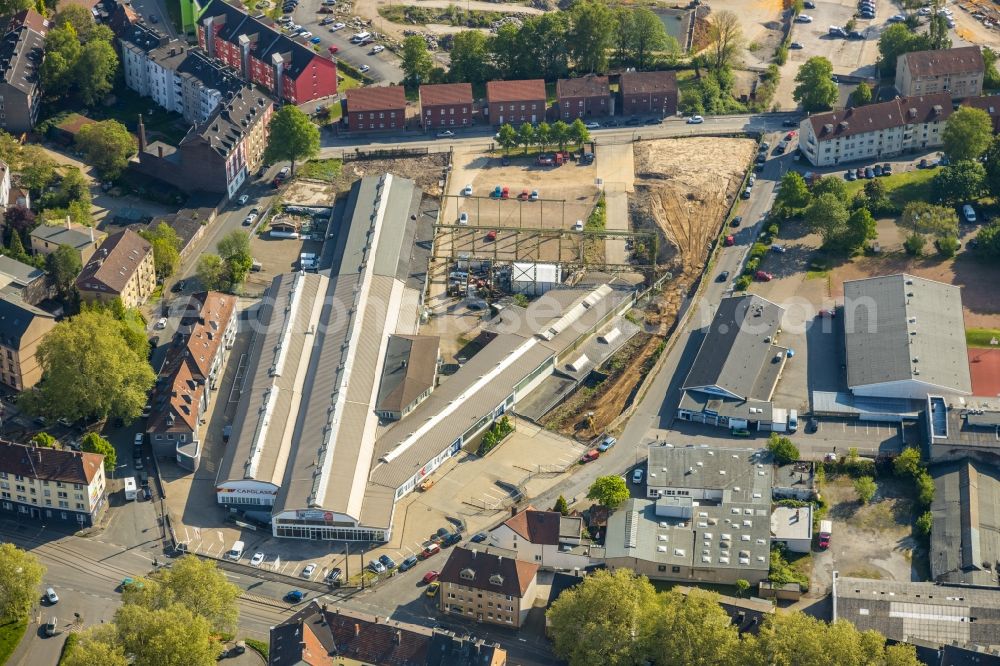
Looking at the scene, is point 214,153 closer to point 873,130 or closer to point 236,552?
point 236,552

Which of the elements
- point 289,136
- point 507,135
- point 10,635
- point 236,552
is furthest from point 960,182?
point 10,635

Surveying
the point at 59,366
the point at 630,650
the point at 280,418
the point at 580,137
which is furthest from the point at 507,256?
the point at 630,650

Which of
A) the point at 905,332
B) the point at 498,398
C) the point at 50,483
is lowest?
the point at 905,332

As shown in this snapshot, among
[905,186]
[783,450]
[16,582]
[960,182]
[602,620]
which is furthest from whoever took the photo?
[905,186]

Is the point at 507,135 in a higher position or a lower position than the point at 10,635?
higher

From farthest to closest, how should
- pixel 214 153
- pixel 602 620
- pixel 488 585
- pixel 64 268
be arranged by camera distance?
1. pixel 214 153
2. pixel 64 268
3. pixel 488 585
4. pixel 602 620

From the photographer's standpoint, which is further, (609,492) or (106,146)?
(106,146)
